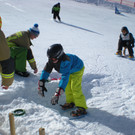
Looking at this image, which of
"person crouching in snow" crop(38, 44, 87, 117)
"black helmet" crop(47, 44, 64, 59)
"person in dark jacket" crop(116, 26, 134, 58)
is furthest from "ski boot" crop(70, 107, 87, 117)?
"person in dark jacket" crop(116, 26, 134, 58)

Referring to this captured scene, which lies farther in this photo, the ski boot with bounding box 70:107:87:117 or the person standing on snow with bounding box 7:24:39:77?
the person standing on snow with bounding box 7:24:39:77

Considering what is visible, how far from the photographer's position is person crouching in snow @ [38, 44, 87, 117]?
2.69 metres

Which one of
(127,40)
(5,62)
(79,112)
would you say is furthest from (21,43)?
(127,40)

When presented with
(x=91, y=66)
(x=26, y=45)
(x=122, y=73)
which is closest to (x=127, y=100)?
(x=122, y=73)

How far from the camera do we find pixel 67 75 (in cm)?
282

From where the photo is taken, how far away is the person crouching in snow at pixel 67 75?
269cm

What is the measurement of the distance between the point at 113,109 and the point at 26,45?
2.25 metres

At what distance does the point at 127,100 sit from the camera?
3.61 m

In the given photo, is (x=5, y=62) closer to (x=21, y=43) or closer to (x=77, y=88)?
(x=77, y=88)

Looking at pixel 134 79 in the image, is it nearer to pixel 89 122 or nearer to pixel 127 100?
pixel 127 100

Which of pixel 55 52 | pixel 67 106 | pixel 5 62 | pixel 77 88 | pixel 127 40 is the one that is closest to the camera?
pixel 5 62

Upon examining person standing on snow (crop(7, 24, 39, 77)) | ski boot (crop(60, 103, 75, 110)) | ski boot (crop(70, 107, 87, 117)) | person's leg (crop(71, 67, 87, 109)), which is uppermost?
person standing on snow (crop(7, 24, 39, 77))

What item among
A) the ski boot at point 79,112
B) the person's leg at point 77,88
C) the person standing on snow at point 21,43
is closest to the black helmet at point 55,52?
the person's leg at point 77,88

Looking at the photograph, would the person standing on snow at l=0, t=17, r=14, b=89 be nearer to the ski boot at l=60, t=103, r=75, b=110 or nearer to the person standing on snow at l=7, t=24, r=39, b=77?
the ski boot at l=60, t=103, r=75, b=110
